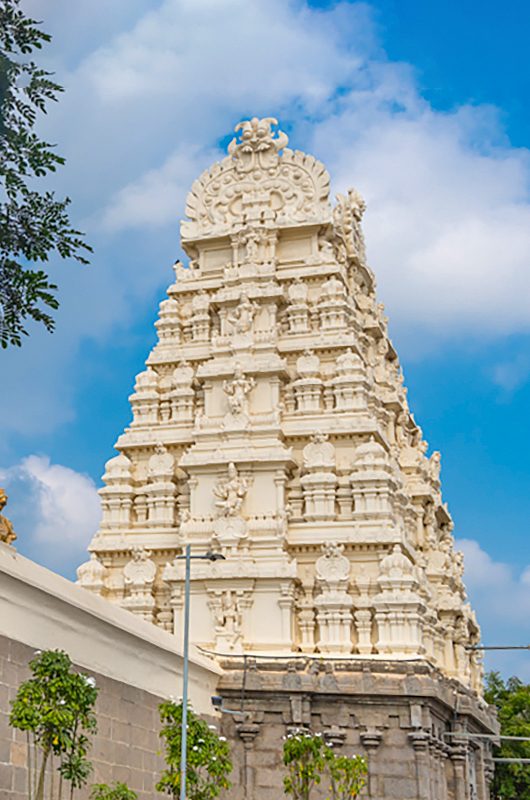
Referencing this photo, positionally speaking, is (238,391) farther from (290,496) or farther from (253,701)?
(253,701)

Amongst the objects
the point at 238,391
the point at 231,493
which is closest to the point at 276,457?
the point at 231,493

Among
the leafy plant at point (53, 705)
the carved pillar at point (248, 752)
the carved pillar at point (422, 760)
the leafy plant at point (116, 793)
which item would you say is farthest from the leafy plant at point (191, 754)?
the carved pillar at point (422, 760)

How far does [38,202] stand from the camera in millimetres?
13414

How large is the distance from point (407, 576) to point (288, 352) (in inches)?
369

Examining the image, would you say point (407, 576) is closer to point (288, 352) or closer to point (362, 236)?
point (288, 352)

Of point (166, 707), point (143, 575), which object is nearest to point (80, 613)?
point (166, 707)

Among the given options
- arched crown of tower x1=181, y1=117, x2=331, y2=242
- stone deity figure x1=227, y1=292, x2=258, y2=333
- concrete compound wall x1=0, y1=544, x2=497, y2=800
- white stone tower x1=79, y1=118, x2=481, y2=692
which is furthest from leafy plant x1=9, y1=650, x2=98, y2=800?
arched crown of tower x1=181, y1=117, x2=331, y2=242

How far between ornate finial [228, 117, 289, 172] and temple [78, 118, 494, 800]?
7cm

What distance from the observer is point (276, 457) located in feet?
111

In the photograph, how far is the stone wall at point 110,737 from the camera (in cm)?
1864

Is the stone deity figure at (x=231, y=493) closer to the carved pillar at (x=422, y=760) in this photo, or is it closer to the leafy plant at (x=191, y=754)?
the carved pillar at (x=422, y=760)

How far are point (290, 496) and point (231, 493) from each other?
82.9 inches

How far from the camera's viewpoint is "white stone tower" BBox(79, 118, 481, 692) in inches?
1265

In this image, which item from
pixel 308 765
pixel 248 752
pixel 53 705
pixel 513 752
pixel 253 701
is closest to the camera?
pixel 53 705
